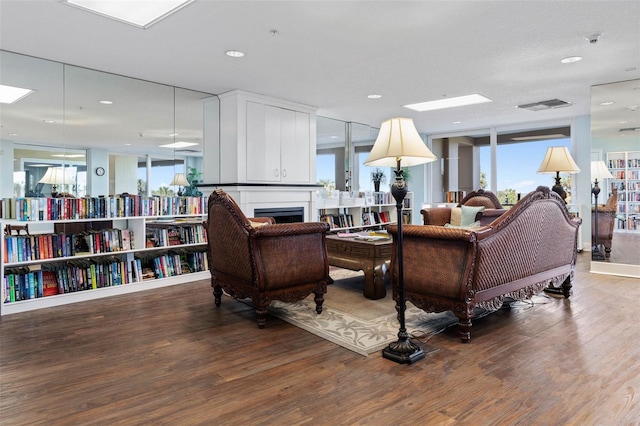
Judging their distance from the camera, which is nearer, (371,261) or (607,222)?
(371,261)

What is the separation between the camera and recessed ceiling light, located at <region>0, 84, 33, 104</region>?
157 inches

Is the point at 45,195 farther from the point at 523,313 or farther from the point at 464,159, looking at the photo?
the point at 464,159

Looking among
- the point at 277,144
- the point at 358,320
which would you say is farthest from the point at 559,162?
the point at 277,144

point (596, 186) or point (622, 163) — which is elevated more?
point (622, 163)

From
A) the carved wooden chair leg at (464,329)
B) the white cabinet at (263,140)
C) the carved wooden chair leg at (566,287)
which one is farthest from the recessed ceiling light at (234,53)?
the carved wooden chair leg at (566,287)

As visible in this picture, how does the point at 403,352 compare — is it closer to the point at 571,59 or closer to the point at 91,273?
the point at 91,273

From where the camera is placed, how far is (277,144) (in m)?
5.81

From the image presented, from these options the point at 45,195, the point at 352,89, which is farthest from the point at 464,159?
the point at 45,195

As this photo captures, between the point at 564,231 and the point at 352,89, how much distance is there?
2.96 meters

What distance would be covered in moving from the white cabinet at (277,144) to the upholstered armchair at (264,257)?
1933 mm

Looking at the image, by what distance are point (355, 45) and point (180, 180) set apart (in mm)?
2834

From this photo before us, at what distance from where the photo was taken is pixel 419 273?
3129 millimetres

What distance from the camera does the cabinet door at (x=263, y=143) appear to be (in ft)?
18.0

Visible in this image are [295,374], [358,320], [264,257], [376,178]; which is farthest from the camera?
[376,178]
